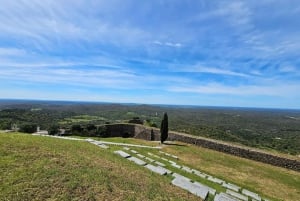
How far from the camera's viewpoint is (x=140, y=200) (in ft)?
17.4

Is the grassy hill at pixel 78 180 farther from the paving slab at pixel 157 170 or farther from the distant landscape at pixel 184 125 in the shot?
the distant landscape at pixel 184 125

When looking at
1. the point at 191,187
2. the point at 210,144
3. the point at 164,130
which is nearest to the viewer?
the point at 191,187

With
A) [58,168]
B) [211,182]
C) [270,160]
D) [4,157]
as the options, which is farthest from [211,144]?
[4,157]

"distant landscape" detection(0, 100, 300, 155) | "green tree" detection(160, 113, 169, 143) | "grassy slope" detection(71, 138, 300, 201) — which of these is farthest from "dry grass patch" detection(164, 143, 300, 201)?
"distant landscape" detection(0, 100, 300, 155)

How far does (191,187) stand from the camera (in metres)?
6.70

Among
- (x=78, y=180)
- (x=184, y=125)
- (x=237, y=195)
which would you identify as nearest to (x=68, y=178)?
(x=78, y=180)

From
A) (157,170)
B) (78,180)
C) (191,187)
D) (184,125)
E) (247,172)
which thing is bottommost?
(184,125)

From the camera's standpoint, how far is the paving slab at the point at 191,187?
6.29 metres

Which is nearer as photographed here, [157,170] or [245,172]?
[157,170]

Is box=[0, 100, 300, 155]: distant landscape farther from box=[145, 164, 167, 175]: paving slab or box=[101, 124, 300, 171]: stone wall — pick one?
box=[145, 164, 167, 175]: paving slab

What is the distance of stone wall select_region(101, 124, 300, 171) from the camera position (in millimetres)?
12070

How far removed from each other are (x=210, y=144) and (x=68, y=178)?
11676 millimetres

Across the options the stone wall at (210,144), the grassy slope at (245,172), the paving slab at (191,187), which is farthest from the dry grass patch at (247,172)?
the paving slab at (191,187)

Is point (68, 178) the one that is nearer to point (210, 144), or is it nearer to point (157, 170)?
point (157, 170)
